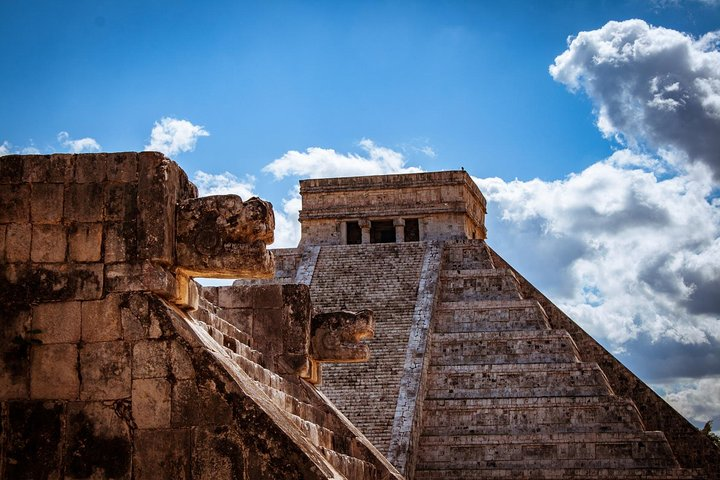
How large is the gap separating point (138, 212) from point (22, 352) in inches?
44.7

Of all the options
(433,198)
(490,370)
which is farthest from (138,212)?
(433,198)

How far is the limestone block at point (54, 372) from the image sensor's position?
7055mm

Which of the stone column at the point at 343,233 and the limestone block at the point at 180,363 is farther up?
the stone column at the point at 343,233

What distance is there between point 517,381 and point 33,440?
61.4 ft

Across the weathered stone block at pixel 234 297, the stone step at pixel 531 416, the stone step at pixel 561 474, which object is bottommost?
the stone step at pixel 561 474

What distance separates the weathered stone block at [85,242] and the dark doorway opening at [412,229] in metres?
26.8

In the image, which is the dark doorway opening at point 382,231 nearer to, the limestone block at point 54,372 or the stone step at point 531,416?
the stone step at point 531,416

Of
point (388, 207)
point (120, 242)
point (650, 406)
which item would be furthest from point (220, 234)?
point (388, 207)

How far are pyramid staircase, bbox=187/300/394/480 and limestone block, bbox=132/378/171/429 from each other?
81 cm

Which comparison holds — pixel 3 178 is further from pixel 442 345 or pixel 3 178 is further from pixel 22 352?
pixel 442 345

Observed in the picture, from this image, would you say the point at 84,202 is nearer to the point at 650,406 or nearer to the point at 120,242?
the point at 120,242

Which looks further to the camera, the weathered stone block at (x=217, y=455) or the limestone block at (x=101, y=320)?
the limestone block at (x=101, y=320)

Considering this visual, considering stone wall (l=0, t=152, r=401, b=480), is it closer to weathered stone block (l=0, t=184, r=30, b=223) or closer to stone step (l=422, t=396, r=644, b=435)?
weathered stone block (l=0, t=184, r=30, b=223)

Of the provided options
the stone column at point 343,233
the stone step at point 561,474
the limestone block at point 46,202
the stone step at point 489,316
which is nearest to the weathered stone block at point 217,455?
the limestone block at point 46,202
